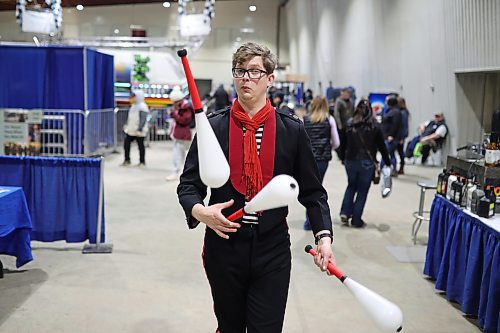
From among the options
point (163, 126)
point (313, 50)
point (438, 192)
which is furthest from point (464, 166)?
point (313, 50)

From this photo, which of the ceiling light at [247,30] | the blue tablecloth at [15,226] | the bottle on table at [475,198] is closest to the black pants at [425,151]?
the bottle on table at [475,198]

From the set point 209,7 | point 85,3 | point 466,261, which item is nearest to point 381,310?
point 466,261

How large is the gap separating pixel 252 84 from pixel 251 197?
1.31ft

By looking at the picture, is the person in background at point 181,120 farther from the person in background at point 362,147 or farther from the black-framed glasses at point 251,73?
the black-framed glasses at point 251,73

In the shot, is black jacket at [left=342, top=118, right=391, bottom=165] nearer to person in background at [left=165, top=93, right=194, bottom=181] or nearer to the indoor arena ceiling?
person in background at [left=165, top=93, right=194, bottom=181]

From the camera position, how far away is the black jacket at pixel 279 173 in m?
2.16

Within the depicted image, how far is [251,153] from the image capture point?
83.6 inches

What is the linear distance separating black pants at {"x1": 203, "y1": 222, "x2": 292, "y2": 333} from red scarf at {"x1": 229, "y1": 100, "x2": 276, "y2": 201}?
0.52 feet

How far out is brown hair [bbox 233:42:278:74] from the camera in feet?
6.78

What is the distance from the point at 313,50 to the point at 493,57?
15839 millimetres

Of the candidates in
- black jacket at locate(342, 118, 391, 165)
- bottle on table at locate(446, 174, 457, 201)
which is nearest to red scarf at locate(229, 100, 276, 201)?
bottle on table at locate(446, 174, 457, 201)

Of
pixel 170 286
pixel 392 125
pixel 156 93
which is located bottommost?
pixel 170 286

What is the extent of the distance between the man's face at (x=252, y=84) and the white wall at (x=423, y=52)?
8396mm

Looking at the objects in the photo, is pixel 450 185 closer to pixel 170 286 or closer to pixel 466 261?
pixel 466 261
